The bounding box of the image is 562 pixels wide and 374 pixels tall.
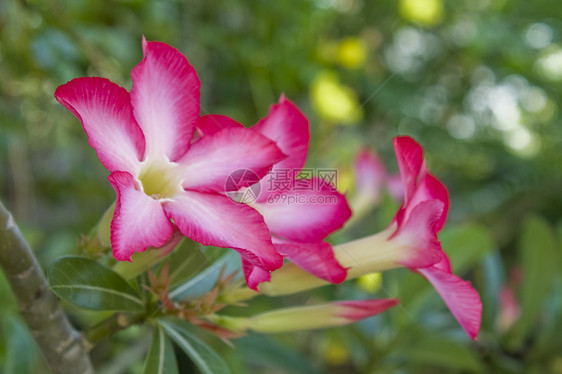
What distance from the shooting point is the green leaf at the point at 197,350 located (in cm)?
38

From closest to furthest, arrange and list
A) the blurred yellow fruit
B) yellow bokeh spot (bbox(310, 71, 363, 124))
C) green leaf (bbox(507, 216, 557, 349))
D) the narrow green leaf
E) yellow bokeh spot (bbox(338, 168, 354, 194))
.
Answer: the narrow green leaf < green leaf (bbox(507, 216, 557, 349)) < yellow bokeh spot (bbox(338, 168, 354, 194)) < the blurred yellow fruit < yellow bokeh spot (bbox(310, 71, 363, 124))

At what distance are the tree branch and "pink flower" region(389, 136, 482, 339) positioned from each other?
22cm

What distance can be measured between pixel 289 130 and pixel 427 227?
0.11 m

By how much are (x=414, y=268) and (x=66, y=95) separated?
0.23 metres

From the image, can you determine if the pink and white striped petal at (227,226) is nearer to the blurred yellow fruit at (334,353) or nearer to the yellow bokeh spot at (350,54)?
the blurred yellow fruit at (334,353)

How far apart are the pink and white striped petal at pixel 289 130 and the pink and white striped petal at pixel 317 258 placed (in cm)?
5

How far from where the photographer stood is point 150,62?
29 centimetres

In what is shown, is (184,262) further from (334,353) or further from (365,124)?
(365,124)

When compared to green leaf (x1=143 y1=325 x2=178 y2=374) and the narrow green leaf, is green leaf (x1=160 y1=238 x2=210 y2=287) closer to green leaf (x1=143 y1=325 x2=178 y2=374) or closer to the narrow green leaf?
green leaf (x1=143 y1=325 x2=178 y2=374)

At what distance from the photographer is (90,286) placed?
1.12 ft

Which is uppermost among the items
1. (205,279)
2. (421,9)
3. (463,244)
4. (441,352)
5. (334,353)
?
(421,9)

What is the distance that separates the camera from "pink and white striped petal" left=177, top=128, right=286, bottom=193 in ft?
1.00

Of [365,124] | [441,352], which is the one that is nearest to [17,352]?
[441,352]

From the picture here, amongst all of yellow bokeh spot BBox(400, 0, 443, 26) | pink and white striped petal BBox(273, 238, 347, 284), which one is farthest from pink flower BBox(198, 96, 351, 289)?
yellow bokeh spot BBox(400, 0, 443, 26)
